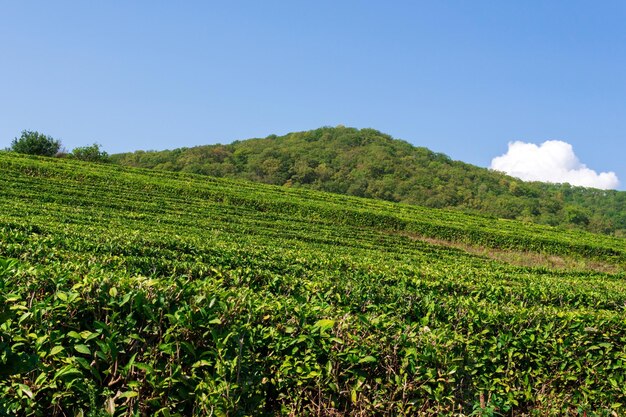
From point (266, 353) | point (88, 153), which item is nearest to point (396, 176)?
point (88, 153)

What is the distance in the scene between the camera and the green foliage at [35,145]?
6316 cm

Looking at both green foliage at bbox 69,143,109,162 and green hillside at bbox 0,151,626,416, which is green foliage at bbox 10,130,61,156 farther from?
green hillside at bbox 0,151,626,416

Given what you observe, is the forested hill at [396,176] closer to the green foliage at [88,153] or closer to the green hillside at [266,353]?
the green foliage at [88,153]

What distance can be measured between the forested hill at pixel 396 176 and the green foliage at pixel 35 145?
19817mm

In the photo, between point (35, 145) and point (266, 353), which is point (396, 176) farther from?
point (266, 353)

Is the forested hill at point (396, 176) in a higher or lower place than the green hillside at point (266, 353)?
higher

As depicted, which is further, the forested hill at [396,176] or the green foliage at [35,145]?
the forested hill at [396,176]

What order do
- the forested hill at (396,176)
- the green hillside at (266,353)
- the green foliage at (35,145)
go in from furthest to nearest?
the forested hill at (396,176) < the green foliage at (35,145) < the green hillside at (266,353)

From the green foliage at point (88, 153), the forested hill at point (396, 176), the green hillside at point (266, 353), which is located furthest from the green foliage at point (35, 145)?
the green hillside at point (266, 353)

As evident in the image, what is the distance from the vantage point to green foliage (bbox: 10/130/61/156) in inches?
2486

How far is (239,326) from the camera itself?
13.2ft

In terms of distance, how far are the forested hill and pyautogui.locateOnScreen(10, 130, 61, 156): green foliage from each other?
65.0 ft

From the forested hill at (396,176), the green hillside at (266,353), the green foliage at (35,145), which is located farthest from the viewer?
the forested hill at (396,176)

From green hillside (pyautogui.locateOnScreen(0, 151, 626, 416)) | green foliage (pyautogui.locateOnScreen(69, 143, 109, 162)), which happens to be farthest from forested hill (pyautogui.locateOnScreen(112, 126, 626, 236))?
green hillside (pyautogui.locateOnScreen(0, 151, 626, 416))
